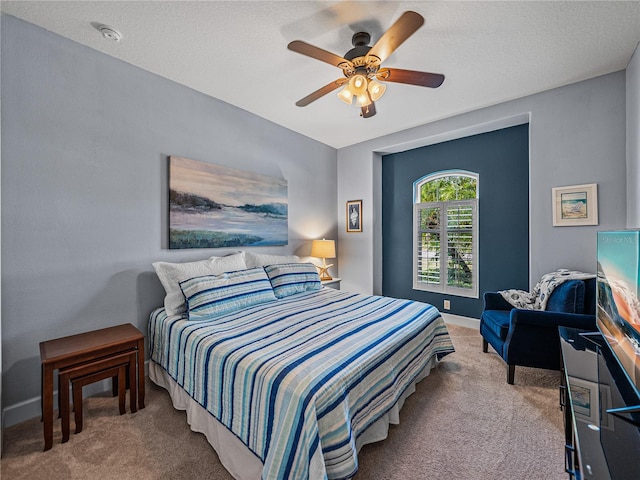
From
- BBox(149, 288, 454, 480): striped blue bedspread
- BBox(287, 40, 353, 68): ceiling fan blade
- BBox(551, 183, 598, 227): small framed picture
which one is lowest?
BBox(149, 288, 454, 480): striped blue bedspread

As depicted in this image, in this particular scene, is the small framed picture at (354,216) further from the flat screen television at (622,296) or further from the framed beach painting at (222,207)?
the flat screen television at (622,296)

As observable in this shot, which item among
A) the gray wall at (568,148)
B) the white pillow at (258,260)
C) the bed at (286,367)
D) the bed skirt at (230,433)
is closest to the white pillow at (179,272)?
the bed at (286,367)

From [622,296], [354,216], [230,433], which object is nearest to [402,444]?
[230,433]

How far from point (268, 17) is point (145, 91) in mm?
1387

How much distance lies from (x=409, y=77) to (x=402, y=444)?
2.47 m

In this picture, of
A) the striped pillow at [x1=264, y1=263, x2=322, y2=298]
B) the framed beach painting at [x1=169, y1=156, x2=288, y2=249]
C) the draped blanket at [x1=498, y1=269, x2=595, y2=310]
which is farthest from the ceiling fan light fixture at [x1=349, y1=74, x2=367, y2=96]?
the draped blanket at [x1=498, y1=269, x2=595, y2=310]

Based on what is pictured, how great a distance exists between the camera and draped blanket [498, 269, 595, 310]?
247 cm

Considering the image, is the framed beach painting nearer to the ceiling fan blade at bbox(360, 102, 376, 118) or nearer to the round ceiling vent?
the round ceiling vent

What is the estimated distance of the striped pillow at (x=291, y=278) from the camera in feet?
9.43

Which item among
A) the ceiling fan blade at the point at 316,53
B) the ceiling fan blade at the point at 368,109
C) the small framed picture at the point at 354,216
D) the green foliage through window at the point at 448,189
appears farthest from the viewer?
the small framed picture at the point at 354,216

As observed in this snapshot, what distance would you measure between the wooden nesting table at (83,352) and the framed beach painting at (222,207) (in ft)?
3.09

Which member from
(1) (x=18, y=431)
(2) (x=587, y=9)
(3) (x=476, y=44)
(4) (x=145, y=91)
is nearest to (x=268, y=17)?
(4) (x=145, y=91)

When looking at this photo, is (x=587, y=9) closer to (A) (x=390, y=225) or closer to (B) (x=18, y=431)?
(A) (x=390, y=225)

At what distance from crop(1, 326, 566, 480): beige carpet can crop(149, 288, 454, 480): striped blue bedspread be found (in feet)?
0.80
